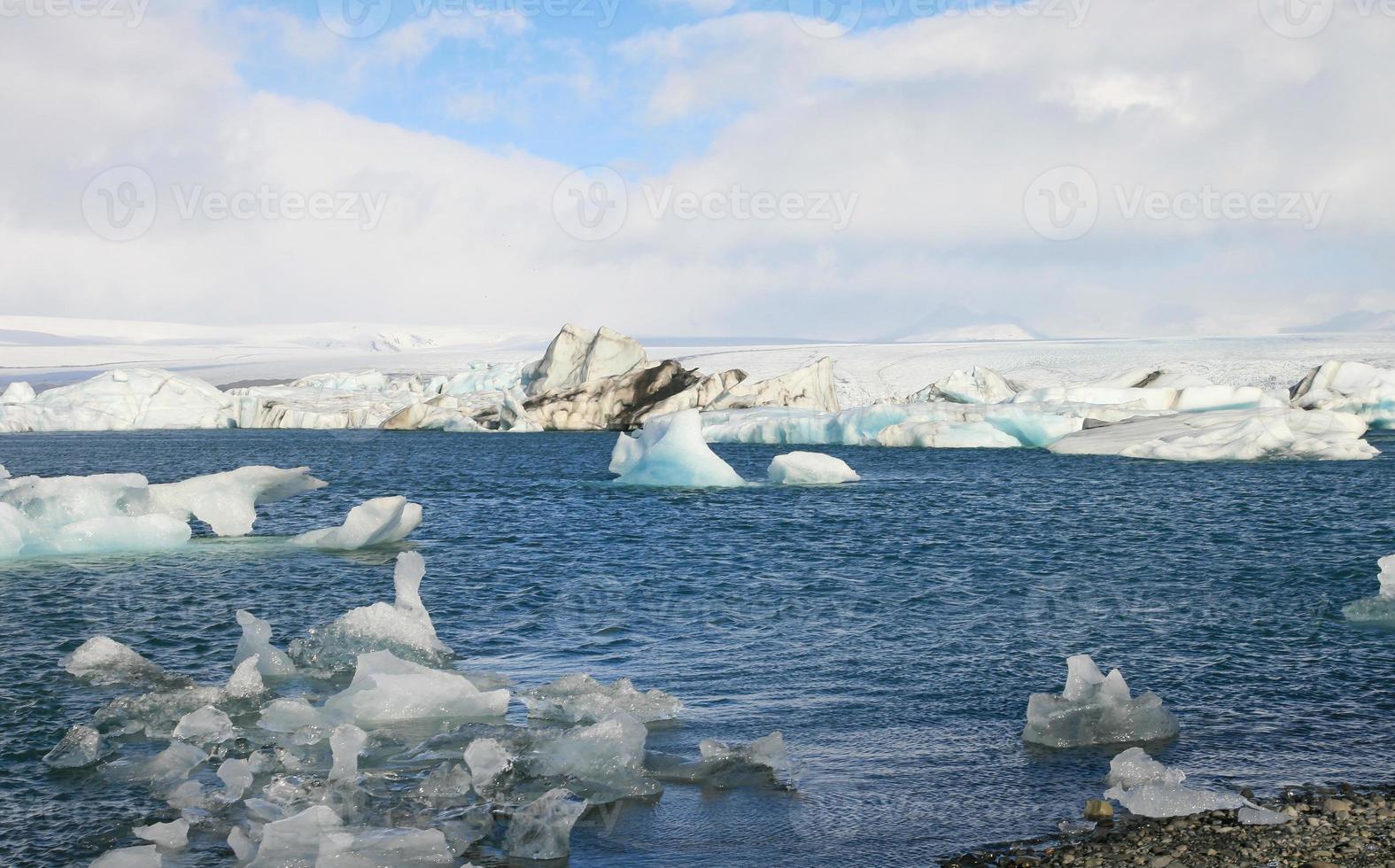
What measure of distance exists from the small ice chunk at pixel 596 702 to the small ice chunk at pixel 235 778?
201 cm

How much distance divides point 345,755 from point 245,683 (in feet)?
7.46

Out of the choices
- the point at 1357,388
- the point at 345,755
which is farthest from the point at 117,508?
the point at 1357,388

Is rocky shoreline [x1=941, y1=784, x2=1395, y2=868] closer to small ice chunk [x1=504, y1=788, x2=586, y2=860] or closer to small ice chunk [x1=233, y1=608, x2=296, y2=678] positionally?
small ice chunk [x1=504, y1=788, x2=586, y2=860]

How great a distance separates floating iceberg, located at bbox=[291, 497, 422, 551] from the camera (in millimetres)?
16406

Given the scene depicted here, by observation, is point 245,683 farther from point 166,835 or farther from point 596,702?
point 166,835

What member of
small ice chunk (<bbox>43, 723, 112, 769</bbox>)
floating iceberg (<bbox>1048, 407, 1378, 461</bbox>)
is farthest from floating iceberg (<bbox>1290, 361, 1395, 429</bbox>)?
small ice chunk (<bbox>43, 723, 112, 769</bbox>)

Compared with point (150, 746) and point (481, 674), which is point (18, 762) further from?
point (481, 674)

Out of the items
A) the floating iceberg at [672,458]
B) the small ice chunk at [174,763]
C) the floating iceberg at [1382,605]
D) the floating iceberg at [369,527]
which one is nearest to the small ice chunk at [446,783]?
the small ice chunk at [174,763]

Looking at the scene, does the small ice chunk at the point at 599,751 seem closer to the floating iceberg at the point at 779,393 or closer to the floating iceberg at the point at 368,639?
the floating iceberg at the point at 368,639

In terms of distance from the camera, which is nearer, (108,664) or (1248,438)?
(108,664)

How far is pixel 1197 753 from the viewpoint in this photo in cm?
697

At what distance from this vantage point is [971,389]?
5512 cm

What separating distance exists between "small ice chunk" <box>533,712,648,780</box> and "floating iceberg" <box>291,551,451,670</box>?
311 centimetres

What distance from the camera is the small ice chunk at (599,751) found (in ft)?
21.8
